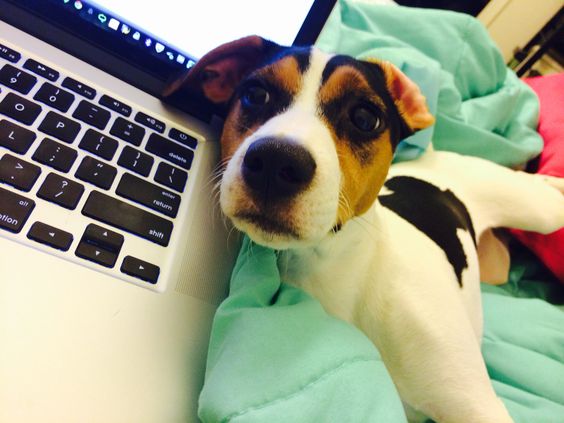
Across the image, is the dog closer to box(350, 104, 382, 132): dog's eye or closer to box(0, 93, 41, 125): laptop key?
box(350, 104, 382, 132): dog's eye

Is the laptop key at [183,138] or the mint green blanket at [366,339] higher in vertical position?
the mint green blanket at [366,339]

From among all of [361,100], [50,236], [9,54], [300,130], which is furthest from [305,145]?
[9,54]

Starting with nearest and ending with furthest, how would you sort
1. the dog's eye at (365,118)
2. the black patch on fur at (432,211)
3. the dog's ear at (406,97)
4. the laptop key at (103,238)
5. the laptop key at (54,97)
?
the laptop key at (103,238)
the laptop key at (54,97)
the dog's eye at (365,118)
the dog's ear at (406,97)
the black patch on fur at (432,211)

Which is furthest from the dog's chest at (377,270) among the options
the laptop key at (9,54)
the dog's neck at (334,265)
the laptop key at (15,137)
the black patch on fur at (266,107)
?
the laptop key at (9,54)

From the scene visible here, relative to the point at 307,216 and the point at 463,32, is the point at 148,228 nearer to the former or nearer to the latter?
the point at 307,216

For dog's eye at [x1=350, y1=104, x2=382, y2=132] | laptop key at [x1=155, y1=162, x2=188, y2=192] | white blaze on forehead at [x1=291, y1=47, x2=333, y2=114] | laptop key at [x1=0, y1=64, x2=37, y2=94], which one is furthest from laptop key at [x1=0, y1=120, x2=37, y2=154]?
dog's eye at [x1=350, y1=104, x2=382, y2=132]

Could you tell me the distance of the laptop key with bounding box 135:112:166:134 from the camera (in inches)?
32.2

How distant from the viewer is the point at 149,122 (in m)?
0.83

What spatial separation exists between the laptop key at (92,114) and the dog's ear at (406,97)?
0.60 meters

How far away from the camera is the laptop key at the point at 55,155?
23.8 inches

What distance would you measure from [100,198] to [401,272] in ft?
1.98

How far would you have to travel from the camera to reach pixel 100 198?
62cm

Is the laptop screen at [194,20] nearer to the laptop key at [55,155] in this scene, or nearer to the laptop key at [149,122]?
the laptop key at [149,122]

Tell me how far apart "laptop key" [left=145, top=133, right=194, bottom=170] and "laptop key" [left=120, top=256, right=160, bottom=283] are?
0.26 meters
